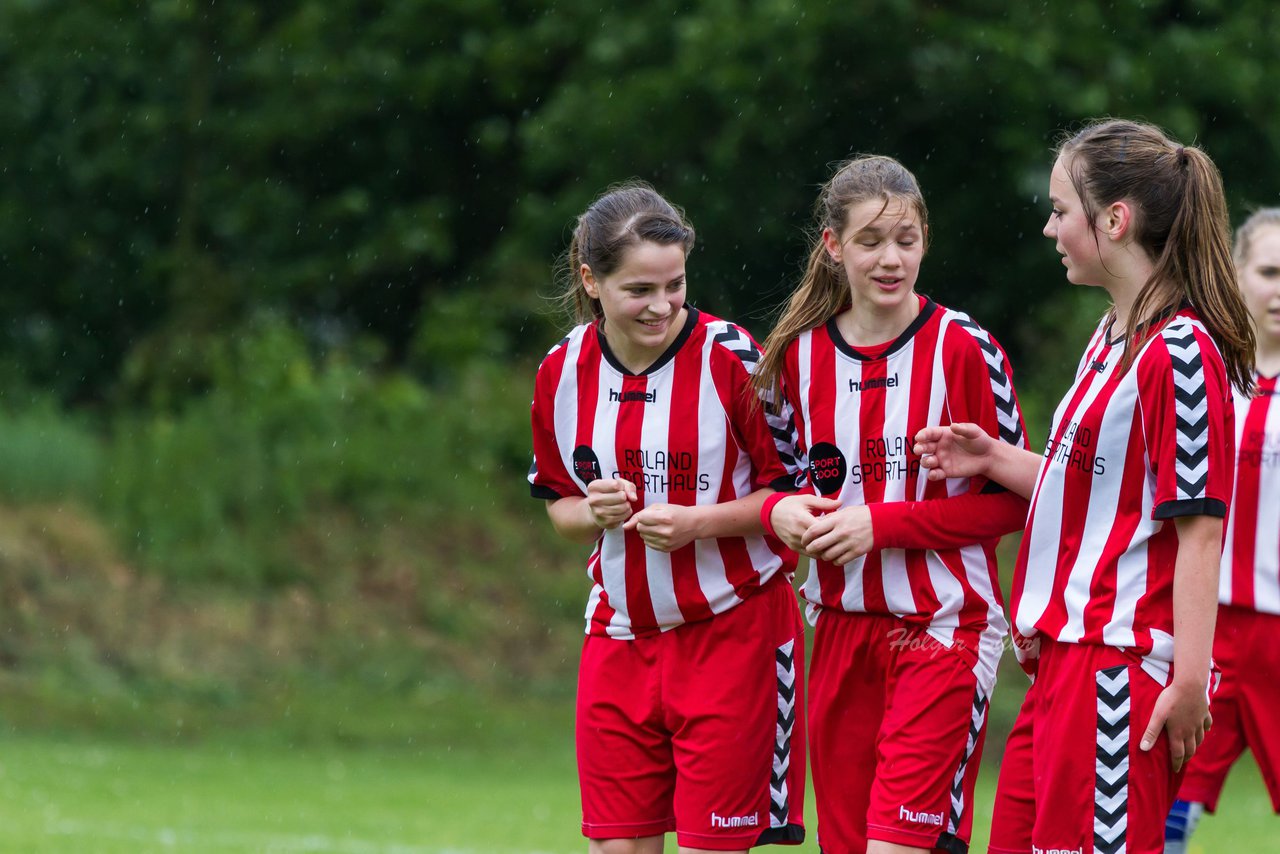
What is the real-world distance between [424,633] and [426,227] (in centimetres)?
607

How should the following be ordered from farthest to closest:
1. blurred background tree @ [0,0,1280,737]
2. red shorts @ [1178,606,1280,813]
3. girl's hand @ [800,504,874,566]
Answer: blurred background tree @ [0,0,1280,737] < red shorts @ [1178,606,1280,813] < girl's hand @ [800,504,874,566]

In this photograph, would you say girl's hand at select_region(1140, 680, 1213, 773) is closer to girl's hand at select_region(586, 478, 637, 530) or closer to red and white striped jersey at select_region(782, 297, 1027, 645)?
red and white striped jersey at select_region(782, 297, 1027, 645)

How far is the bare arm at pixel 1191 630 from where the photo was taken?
343cm

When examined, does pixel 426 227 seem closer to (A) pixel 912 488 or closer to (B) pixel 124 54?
(B) pixel 124 54

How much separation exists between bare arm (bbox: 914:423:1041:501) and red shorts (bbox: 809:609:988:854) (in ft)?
1.38

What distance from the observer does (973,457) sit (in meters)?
4.06

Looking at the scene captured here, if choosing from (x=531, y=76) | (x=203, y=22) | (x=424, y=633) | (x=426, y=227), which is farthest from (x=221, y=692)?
(x=203, y=22)

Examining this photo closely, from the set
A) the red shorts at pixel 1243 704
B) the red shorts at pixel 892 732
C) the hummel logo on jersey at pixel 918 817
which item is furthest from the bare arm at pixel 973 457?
the red shorts at pixel 1243 704

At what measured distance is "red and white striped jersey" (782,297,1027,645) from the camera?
4.18 m

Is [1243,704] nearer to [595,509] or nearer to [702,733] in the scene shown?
[702,733]

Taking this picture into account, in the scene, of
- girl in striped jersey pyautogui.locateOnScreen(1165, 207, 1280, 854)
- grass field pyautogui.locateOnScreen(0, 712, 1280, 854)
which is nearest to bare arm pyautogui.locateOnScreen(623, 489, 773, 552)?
girl in striped jersey pyautogui.locateOnScreen(1165, 207, 1280, 854)

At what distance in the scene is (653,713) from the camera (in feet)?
14.5

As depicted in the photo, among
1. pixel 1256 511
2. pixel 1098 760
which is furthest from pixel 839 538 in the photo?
pixel 1256 511

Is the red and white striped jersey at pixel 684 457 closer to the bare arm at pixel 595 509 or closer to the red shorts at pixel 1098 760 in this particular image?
the bare arm at pixel 595 509
